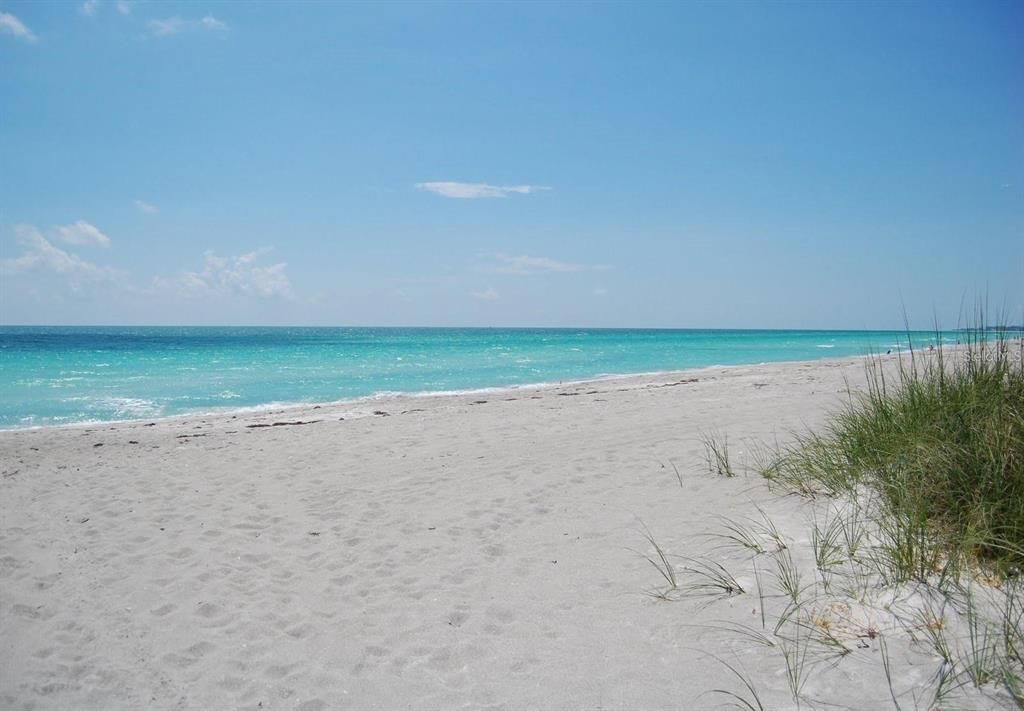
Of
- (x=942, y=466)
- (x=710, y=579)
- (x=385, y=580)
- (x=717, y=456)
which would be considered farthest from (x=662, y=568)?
(x=717, y=456)

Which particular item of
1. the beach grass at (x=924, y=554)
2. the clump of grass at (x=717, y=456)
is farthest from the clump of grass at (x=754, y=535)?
the clump of grass at (x=717, y=456)

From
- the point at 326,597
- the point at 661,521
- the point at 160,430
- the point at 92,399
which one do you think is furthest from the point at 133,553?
the point at 92,399

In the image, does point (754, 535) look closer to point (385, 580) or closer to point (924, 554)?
point (924, 554)

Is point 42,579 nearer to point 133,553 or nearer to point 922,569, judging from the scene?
point 133,553

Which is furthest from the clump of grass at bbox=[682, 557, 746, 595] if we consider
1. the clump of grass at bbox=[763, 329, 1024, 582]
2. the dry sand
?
the clump of grass at bbox=[763, 329, 1024, 582]

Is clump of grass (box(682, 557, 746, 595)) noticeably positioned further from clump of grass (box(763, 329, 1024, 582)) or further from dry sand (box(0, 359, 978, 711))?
clump of grass (box(763, 329, 1024, 582))

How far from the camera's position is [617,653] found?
2.86m

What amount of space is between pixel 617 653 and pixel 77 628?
128 inches

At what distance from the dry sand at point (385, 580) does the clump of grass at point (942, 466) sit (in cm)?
57

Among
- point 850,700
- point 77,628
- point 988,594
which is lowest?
Result: point 77,628

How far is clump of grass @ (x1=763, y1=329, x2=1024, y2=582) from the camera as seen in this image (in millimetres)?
2893

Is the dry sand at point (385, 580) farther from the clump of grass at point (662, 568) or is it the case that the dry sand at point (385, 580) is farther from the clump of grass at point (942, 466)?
the clump of grass at point (942, 466)

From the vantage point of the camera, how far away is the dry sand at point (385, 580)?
2.79 m

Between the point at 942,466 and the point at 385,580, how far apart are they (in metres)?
3.58
